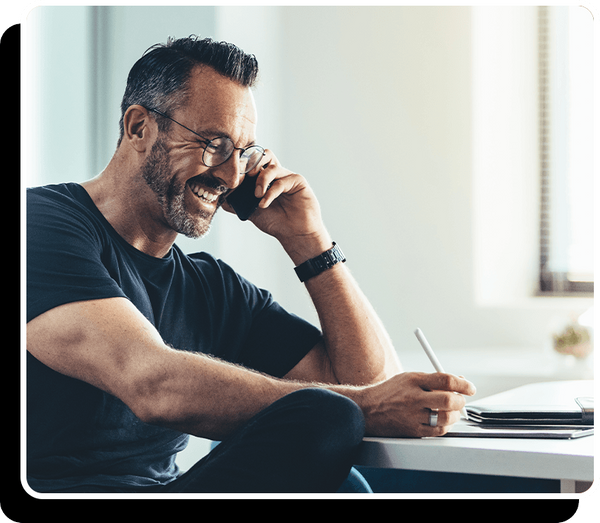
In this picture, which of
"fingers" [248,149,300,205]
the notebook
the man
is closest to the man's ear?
the man

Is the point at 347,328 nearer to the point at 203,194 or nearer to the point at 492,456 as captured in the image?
the point at 203,194

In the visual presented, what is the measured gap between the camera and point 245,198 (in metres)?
1.32

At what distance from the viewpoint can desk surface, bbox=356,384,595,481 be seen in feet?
2.35

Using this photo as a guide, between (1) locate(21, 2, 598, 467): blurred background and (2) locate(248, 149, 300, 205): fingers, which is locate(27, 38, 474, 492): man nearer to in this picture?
(2) locate(248, 149, 300, 205): fingers

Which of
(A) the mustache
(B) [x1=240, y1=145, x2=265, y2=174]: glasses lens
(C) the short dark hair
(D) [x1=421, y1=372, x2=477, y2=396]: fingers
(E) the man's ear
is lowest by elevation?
(D) [x1=421, y1=372, x2=477, y2=396]: fingers

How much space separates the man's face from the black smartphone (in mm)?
51

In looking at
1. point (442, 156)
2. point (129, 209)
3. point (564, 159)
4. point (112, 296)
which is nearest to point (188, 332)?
point (129, 209)

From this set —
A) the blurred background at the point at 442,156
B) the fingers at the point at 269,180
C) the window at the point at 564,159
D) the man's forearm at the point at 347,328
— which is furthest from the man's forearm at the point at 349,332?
the window at the point at 564,159

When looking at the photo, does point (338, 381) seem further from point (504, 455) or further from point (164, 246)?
point (504, 455)

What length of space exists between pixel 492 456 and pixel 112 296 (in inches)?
20.9

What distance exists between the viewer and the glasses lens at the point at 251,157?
4.04 ft

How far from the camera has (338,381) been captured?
1265mm

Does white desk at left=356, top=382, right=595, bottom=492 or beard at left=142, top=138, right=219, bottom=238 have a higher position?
beard at left=142, top=138, right=219, bottom=238

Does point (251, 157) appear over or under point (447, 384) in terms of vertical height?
over
